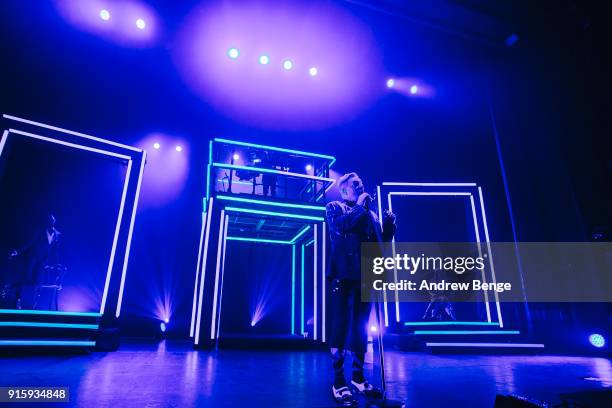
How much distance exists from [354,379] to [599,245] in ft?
26.3

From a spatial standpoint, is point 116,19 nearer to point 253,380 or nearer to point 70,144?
point 70,144

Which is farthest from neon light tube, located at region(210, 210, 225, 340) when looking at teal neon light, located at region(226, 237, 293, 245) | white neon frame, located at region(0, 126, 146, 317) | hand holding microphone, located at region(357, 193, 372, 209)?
hand holding microphone, located at region(357, 193, 372, 209)

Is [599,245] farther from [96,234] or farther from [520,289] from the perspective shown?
[96,234]

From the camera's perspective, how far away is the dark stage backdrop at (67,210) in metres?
7.12

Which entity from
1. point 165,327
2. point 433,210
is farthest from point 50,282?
point 433,210

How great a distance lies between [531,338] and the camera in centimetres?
699

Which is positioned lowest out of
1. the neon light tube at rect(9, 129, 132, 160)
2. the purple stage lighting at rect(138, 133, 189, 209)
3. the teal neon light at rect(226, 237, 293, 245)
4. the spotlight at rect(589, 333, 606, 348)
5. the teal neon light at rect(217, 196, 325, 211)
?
the spotlight at rect(589, 333, 606, 348)

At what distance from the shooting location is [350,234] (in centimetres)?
313

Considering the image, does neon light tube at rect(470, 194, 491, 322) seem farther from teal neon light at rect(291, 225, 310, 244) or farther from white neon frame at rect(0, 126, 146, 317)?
white neon frame at rect(0, 126, 146, 317)

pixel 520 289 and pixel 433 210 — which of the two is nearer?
pixel 520 289

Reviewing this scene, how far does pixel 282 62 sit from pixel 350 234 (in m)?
7.34

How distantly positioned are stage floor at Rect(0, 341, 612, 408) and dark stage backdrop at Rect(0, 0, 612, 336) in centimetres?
424

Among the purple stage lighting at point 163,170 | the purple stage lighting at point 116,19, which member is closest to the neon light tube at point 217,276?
the purple stage lighting at point 163,170

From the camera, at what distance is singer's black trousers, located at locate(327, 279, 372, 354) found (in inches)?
112
